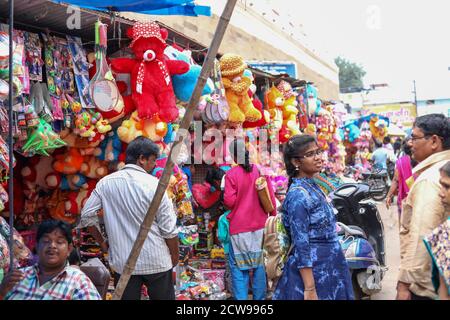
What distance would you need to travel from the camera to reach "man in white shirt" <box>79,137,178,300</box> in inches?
121

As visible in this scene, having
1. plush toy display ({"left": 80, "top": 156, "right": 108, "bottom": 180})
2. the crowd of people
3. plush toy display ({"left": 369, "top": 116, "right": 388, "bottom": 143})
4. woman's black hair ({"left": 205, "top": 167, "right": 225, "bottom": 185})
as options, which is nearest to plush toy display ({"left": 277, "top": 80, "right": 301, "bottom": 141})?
woman's black hair ({"left": 205, "top": 167, "right": 225, "bottom": 185})

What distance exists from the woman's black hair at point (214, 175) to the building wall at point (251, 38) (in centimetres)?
177

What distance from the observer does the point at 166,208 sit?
310 centimetres

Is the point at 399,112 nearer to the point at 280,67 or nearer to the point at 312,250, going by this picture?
the point at 280,67

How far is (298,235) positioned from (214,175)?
3.24 metres

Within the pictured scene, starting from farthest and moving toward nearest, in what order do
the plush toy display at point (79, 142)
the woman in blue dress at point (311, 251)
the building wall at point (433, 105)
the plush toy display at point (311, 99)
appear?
the building wall at point (433, 105)
the plush toy display at point (311, 99)
the plush toy display at point (79, 142)
the woman in blue dress at point (311, 251)

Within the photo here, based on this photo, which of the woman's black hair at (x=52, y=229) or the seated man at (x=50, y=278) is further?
the woman's black hair at (x=52, y=229)

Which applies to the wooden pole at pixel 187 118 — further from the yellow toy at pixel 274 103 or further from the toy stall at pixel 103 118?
the yellow toy at pixel 274 103

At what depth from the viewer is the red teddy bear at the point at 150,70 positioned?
4.44 metres

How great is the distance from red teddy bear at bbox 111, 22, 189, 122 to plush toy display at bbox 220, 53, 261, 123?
4.64ft

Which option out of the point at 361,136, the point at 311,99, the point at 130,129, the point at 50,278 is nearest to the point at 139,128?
the point at 130,129

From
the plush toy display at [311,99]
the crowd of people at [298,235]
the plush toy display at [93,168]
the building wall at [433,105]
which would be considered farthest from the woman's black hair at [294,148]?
the building wall at [433,105]

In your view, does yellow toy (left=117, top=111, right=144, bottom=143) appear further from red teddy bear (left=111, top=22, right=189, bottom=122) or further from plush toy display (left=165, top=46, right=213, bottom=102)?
plush toy display (left=165, top=46, right=213, bottom=102)
